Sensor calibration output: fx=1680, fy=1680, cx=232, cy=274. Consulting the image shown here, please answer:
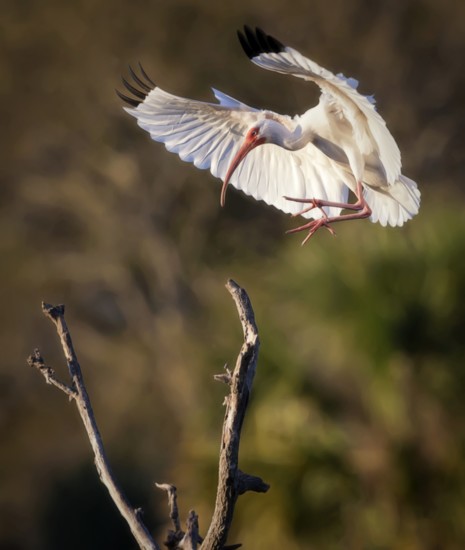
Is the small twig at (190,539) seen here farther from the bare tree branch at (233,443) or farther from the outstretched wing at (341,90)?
the outstretched wing at (341,90)

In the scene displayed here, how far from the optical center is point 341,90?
5688mm

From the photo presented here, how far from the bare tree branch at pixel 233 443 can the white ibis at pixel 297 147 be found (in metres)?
1.63

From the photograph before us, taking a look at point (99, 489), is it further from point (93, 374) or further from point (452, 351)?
point (452, 351)

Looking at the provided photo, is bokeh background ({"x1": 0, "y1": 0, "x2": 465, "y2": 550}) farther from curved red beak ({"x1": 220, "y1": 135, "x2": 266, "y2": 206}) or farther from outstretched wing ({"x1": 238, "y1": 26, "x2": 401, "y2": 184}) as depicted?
outstretched wing ({"x1": 238, "y1": 26, "x2": 401, "y2": 184})

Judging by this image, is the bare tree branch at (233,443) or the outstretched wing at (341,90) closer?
the bare tree branch at (233,443)

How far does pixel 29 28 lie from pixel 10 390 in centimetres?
399

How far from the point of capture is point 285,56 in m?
5.38

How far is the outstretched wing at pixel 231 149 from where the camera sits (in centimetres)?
614

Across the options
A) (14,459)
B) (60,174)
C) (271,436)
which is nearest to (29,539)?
(14,459)

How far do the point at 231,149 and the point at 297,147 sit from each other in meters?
0.30

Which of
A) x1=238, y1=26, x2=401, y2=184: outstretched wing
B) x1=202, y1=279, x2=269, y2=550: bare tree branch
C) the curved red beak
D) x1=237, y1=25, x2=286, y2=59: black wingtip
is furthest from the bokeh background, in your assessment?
x1=202, y1=279, x2=269, y2=550: bare tree branch

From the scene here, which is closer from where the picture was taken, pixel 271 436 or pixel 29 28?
pixel 271 436

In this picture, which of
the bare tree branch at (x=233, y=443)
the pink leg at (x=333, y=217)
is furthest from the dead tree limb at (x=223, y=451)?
the pink leg at (x=333, y=217)

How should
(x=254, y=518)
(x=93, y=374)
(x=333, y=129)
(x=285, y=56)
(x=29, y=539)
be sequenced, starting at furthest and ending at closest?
(x=93, y=374) < (x=29, y=539) < (x=254, y=518) < (x=333, y=129) < (x=285, y=56)
